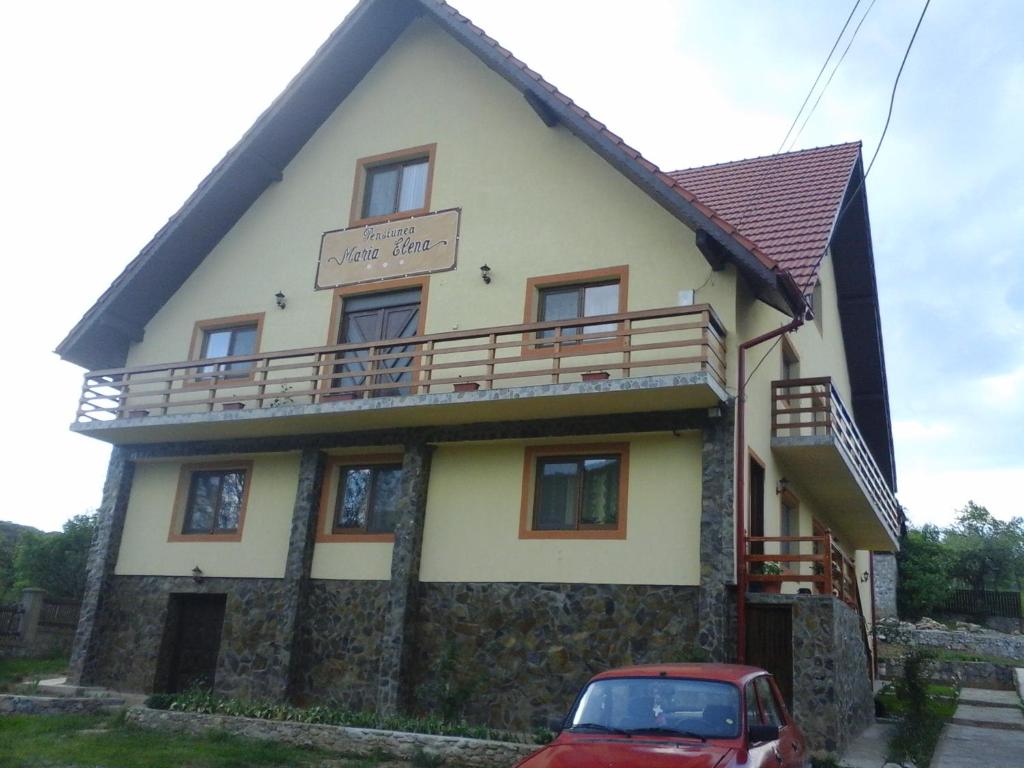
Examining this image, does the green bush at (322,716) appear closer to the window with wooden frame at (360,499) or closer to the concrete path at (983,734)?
the window with wooden frame at (360,499)

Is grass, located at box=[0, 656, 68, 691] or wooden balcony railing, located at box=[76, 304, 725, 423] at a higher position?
wooden balcony railing, located at box=[76, 304, 725, 423]

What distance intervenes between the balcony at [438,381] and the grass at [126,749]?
17.3 feet

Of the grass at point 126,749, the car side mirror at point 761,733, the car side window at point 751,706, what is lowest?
the grass at point 126,749

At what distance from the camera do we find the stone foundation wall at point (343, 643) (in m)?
15.6

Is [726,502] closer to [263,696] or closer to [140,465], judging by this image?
[263,696]

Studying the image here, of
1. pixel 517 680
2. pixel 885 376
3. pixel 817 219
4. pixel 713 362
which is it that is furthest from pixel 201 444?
pixel 885 376

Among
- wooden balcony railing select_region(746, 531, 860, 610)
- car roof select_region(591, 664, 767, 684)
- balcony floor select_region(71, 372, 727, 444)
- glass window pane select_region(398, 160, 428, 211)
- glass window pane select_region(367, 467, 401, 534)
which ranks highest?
glass window pane select_region(398, 160, 428, 211)

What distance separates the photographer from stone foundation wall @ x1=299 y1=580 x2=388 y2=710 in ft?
51.3

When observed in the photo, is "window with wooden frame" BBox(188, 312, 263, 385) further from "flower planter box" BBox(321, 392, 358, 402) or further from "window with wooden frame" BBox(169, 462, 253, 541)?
"flower planter box" BBox(321, 392, 358, 402)

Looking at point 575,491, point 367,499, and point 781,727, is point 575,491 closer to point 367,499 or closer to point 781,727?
point 367,499

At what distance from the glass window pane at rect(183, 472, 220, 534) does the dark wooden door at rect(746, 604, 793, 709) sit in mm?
10230

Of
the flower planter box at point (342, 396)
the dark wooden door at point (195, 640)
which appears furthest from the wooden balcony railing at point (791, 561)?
the dark wooden door at point (195, 640)

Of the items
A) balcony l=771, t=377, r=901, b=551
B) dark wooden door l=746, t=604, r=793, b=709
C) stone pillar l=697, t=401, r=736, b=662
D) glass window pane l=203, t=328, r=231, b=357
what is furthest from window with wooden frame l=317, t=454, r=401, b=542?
balcony l=771, t=377, r=901, b=551

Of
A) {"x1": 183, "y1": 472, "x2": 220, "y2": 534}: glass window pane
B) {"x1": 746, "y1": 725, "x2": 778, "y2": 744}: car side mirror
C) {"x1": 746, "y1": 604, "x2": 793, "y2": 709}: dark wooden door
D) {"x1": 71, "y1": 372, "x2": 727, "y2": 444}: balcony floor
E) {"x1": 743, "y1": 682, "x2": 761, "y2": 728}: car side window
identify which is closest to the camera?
{"x1": 746, "y1": 725, "x2": 778, "y2": 744}: car side mirror
